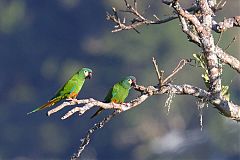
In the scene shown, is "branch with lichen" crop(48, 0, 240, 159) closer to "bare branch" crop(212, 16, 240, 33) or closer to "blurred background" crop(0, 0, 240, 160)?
"bare branch" crop(212, 16, 240, 33)

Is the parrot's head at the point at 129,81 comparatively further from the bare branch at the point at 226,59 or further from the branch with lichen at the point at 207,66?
the bare branch at the point at 226,59

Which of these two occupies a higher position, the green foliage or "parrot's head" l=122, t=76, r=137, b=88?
"parrot's head" l=122, t=76, r=137, b=88

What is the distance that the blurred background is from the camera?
4331 centimetres

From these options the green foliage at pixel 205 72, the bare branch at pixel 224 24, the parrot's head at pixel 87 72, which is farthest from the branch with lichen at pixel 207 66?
the parrot's head at pixel 87 72

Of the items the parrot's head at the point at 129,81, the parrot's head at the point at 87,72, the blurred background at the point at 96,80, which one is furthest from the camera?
the blurred background at the point at 96,80

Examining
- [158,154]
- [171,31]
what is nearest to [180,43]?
[171,31]

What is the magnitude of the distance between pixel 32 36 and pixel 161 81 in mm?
47038

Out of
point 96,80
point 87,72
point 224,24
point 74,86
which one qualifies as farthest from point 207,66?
point 96,80

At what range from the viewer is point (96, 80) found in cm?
4681

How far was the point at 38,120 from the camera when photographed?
1902 inches

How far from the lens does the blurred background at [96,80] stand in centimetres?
4331

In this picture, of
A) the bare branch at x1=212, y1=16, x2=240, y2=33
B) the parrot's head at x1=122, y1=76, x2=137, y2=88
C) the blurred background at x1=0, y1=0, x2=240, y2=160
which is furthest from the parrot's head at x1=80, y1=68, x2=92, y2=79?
the blurred background at x1=0, y1=0, x2=240, y2=160

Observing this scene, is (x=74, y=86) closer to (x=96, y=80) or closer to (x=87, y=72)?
(x=87, y=72)

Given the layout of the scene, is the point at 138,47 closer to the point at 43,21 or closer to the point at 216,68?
the point at 43,21
